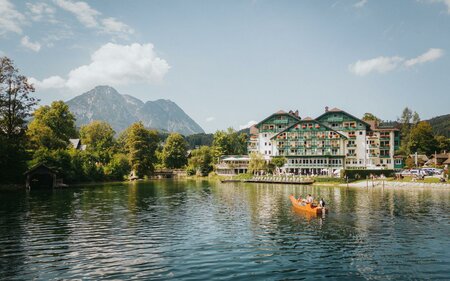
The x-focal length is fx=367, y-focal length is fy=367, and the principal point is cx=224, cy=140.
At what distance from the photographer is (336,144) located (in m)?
104

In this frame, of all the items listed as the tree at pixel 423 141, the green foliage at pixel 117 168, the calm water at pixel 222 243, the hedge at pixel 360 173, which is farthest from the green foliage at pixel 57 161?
the tree at pixel 423 141

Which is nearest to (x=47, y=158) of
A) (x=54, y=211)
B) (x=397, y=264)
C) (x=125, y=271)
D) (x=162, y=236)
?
(x=54, y=211)

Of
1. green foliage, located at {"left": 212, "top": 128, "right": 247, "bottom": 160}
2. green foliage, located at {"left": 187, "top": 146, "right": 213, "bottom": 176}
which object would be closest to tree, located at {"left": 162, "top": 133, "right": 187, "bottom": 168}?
green foliage, located at {"left": 212, "top": 128, "right": 247, "bottom": 160}

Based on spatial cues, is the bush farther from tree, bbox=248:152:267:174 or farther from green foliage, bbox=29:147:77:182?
green foliage, bbox=29:147:77:182

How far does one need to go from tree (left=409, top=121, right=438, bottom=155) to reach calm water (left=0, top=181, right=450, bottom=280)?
333 feet

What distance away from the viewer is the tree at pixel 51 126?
8169cm

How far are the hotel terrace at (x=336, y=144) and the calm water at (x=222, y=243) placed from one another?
63.8 meters

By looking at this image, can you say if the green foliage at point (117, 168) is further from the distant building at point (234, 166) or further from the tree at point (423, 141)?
the tree at point (423, 141)

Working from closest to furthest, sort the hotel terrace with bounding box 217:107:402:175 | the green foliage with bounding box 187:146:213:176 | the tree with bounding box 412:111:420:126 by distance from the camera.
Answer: the hotel terrace with bounding box 217:107:402:175, the green foliage with bounding box 187:146:213:176, the tree with bounding box 412:111:420:126

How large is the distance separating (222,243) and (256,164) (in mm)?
81056

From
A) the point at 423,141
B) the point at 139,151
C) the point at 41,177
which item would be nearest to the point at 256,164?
the point at 139,151

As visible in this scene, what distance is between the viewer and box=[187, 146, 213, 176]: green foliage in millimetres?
120062

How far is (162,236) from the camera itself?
26812mm

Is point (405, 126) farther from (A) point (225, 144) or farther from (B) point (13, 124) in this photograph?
(B) point (13, 124)
